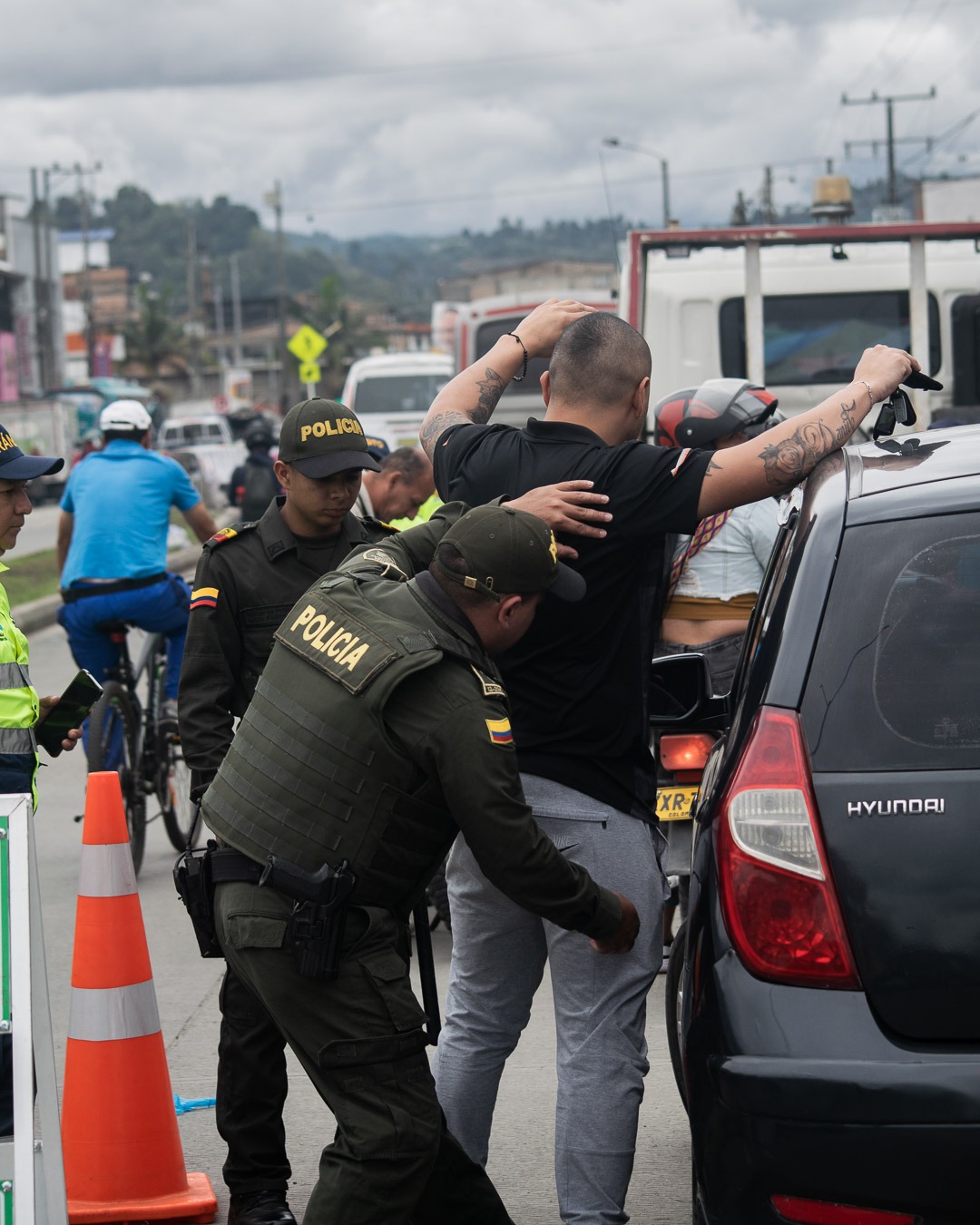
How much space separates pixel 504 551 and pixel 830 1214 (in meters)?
1.23

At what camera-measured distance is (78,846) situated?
796cm

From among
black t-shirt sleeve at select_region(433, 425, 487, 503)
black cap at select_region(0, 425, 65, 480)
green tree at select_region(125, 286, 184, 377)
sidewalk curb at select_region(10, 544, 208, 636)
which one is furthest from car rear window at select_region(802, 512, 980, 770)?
green tree at select_region(125, 286, 184, 377)

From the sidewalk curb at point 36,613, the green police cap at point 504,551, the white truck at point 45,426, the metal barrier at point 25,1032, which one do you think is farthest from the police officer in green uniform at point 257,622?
the white truck at point 45,426

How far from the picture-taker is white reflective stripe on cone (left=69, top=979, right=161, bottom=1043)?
3986 mm

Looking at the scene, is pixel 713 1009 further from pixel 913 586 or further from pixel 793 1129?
pixel 913 586

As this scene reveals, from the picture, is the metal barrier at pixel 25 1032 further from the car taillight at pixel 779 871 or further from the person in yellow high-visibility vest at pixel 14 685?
the car taillight at pixel 779 871

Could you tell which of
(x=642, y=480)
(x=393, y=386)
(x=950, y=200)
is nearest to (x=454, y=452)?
(x=642, y=480)

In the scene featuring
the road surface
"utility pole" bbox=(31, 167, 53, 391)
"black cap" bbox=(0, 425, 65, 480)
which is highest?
"utility pole" bbox=(31, 167, 53, 391)

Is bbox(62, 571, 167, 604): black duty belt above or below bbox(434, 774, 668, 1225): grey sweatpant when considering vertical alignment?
above

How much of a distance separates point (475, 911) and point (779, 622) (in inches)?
39.4

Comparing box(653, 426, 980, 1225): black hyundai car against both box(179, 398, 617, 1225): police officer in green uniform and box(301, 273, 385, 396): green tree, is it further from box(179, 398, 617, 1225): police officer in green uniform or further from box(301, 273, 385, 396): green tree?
box(301, 273, 385, 396): green tree

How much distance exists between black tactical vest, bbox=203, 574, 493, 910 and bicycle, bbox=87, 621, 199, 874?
4024 millimetres

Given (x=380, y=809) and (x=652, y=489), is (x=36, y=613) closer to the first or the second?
(x=652, y=489)

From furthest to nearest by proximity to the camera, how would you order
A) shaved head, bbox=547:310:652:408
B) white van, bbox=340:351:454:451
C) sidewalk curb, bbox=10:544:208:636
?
white van, bbox=340:351:454:451, sidewalk curb, bbox=10:544:208:636, shaved head, bbox=547:310:652:408
